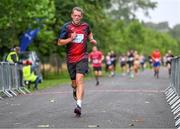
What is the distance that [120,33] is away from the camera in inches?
3755

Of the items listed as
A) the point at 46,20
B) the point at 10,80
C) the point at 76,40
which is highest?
the point at 76,40

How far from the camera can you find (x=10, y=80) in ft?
73.5

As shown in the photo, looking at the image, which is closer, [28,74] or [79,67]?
[79,67]

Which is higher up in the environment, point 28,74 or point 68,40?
point 68,40

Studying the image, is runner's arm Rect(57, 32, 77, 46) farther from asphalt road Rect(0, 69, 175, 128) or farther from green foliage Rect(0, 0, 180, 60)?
green foliage Rect(0, 0, 180, 60)

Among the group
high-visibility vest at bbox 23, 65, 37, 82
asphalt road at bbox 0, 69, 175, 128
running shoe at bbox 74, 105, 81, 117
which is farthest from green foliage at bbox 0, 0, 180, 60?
running shoe at bbox 74, 105, 81, 117

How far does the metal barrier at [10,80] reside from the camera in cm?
2115

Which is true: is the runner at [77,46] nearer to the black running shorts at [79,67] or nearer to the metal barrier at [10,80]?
the black running shorts at [79,67]

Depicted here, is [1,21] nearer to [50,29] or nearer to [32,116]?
[50,29]

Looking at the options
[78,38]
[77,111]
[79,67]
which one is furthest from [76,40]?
[77,111]

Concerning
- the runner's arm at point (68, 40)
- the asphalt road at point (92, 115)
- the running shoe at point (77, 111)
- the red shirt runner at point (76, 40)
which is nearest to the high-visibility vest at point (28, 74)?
the asphalt road at point (92, 115)

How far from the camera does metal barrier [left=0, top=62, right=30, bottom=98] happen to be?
21.2 m

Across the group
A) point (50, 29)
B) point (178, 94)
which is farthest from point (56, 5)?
point (178, 94)

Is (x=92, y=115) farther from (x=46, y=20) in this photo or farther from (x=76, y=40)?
(x=46, y=20)
